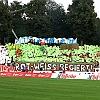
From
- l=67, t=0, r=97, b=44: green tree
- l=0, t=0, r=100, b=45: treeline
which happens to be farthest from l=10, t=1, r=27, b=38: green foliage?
l=67, t=0, r=97, b=44: green tree

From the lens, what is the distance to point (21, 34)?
82062 mm

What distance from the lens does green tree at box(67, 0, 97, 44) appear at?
252ft

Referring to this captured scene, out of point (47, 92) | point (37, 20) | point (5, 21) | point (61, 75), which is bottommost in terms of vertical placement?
point (47, 92)

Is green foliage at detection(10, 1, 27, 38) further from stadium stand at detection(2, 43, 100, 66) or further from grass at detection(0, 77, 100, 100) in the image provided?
grass at detection(0, 77, 100, 100)

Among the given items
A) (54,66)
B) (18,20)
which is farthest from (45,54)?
(18,20)

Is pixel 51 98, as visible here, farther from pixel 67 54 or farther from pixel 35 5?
pixel 35 5

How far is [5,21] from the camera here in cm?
7119

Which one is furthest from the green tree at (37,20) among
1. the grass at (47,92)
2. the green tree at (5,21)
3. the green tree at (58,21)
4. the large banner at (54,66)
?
the grass at (47,92)

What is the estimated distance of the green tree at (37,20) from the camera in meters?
79.1

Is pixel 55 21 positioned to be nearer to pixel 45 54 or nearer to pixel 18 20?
pixel 18 20

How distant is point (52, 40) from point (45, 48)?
346 cm

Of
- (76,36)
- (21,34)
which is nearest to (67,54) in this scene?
(76,36)

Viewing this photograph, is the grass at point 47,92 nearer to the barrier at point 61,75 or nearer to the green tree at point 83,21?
the barrier at point 61,75

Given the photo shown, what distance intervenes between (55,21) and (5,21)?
17168 mm
